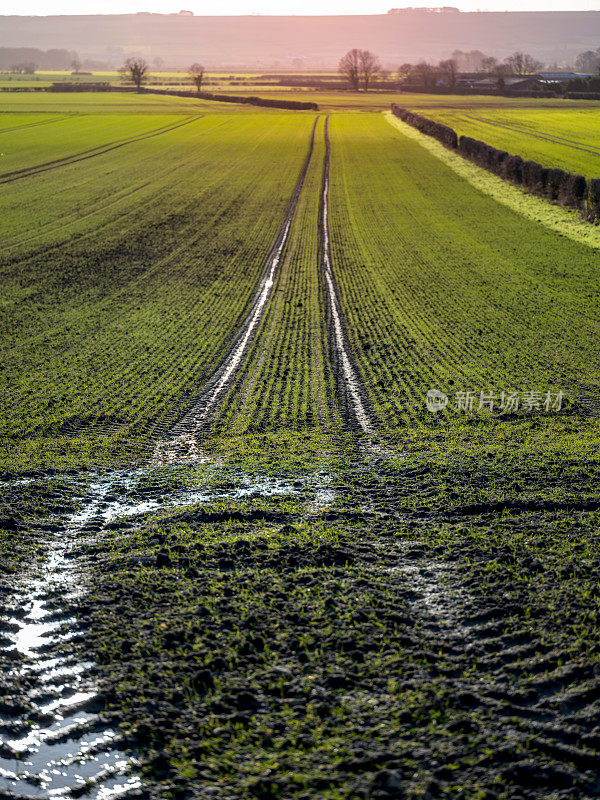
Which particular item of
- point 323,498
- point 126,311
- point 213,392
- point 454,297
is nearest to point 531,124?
point 454,297

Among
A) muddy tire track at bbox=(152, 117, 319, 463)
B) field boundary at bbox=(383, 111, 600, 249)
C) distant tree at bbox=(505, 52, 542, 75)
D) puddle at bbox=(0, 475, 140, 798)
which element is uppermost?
distant tree at bbox=(505, 52, 542, 75)

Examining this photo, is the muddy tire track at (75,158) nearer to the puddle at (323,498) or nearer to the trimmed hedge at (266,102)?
the trimmed hedge at (266,102)

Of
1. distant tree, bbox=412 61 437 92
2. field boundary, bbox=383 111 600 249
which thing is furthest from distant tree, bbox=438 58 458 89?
field boundary, bbox=383 111 600 249

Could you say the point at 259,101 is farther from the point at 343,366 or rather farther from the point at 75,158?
the point at 343,366

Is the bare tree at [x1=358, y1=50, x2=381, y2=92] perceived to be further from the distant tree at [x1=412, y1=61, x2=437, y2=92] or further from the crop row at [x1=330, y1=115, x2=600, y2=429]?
the crop row at [x1=330, y1=115, x2=600, y2=429]

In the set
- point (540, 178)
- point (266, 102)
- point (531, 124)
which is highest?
point (266, 102)

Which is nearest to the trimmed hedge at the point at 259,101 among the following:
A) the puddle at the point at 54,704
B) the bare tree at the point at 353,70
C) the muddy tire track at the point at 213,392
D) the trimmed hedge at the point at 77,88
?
the trimmed hedge at the point at 77,88
